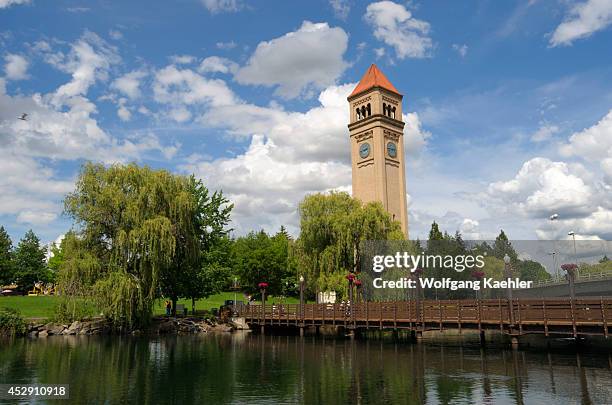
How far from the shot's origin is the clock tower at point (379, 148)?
219ft

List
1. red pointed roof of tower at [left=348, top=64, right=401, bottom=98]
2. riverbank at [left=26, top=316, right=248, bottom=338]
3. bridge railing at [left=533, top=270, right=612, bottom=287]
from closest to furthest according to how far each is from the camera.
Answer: riverbank at [left=26, top=316, right=248, bottom=338] < bridge railing at [left=533, top=270, right=612, bottom=287] < red pointed roof of tower at [left=348, top=64, right=401, bottom=98]

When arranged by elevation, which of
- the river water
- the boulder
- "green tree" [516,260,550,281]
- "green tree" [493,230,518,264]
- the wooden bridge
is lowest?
the river water

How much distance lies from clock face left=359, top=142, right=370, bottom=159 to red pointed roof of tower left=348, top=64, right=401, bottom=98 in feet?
26.9

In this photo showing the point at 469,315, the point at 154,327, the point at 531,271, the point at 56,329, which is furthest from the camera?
the point at 531,271

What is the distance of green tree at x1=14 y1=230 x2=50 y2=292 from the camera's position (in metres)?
72.7

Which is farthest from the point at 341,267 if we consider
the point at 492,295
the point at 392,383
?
the point at 392,383

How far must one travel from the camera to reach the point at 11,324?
120 feet

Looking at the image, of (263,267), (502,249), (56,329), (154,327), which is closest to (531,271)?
(502,249)

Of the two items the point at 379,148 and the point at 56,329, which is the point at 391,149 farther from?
the point at 56,329

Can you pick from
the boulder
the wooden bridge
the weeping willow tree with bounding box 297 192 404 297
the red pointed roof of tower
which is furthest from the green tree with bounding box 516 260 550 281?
the boulder

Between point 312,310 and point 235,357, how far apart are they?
45.7ft

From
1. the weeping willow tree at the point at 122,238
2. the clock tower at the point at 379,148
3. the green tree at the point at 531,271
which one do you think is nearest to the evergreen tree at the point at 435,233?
the clock tower at the point at 379,148

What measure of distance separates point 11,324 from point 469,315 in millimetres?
30840

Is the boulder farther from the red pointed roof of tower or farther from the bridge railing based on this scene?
the red pointed roof of tower
